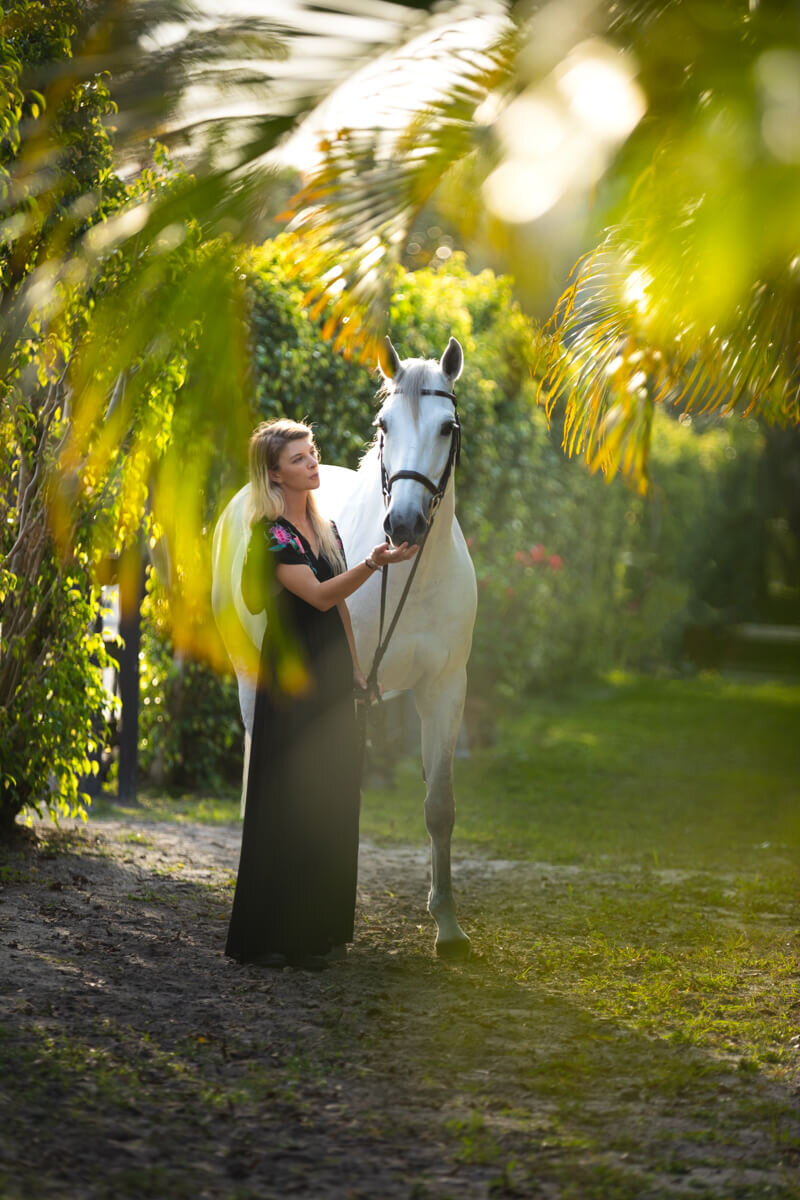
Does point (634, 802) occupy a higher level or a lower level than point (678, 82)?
lower

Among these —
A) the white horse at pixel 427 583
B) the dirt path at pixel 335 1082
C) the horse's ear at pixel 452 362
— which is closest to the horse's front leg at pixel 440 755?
the white horse at pixel 427 583

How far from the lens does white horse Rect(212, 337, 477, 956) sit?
435 cm

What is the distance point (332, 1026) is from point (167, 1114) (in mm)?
830

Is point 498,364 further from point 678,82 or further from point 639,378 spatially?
point 678,82

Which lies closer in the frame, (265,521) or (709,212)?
(709,212)

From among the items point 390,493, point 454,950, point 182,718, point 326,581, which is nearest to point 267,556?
point 326,581

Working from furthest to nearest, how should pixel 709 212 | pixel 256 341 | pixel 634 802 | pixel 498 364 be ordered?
pixel 498 364 → pixel 634 802 → pixel 256 341 → pixel 709 212

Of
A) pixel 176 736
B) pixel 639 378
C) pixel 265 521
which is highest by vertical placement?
pixel 639 378

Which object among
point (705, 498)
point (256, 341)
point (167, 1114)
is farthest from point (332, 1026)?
point (705, 498)

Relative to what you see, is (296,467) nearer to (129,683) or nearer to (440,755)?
(440,755)

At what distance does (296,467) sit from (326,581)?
41cm

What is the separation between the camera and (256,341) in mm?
7672

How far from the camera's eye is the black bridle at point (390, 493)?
427 centimetres

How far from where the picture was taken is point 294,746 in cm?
442
